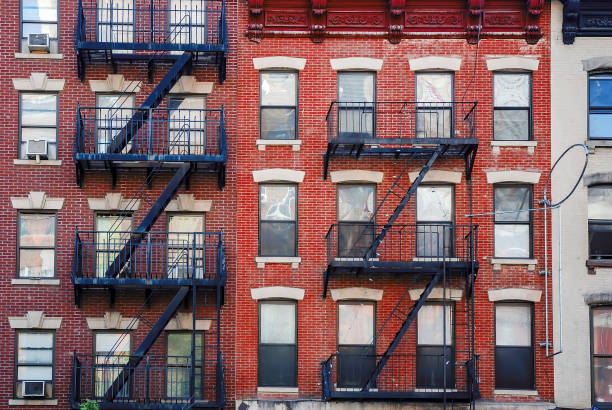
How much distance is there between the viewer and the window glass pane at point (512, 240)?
19.9 meters

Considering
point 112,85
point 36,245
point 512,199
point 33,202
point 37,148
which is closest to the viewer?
point 37,148

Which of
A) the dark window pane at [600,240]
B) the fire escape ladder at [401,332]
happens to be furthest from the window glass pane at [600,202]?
the fire escape ladder at [401,332]

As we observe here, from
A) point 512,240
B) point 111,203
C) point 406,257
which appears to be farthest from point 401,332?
point 111,203

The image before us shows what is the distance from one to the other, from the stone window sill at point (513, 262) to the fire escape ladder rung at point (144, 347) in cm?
710

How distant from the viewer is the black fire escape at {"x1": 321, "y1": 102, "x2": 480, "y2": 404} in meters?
18.7

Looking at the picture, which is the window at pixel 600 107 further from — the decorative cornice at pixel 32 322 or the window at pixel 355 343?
the decorative cornice at pixel 32 322

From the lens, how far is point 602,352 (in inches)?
774

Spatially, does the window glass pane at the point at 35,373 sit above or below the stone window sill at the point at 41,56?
below

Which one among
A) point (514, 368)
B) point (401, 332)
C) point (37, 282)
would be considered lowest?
point (514, 368)

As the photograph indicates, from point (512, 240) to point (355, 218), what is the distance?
3740 mm

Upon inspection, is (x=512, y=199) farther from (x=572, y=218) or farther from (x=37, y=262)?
(x=37, y=262)

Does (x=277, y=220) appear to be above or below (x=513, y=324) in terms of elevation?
above

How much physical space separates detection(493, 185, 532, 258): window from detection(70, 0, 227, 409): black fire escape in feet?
21.3

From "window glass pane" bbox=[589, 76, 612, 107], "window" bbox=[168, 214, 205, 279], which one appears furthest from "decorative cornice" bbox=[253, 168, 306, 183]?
"window glass pane" bbox=[589, 76, 612, 107]
